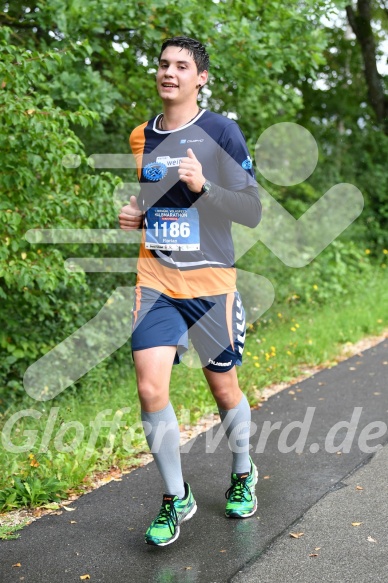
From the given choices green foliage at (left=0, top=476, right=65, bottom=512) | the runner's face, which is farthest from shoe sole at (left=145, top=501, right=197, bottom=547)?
the runner's face

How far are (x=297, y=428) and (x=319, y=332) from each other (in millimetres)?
3360

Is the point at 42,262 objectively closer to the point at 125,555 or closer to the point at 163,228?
the point at 163,228

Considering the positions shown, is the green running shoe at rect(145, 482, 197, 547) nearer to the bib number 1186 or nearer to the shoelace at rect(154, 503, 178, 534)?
the shoelace at rect(154, 503, 178, 534)

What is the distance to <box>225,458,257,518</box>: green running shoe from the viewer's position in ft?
14.3

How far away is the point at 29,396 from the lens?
762 cm

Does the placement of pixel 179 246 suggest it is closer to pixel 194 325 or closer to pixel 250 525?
pixel 194 325

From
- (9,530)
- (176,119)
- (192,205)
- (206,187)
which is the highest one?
(176,119)

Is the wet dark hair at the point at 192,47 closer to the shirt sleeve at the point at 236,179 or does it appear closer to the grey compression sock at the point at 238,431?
the shirt sleeve at the point at 236,179

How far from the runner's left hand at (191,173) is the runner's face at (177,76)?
0.34m

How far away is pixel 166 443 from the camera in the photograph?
4.01m

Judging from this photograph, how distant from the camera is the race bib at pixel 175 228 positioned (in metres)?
4.05

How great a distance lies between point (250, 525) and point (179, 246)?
1.40m

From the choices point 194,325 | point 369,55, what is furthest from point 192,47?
point 369,55

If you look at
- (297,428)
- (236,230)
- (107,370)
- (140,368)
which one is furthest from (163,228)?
(236,230)
